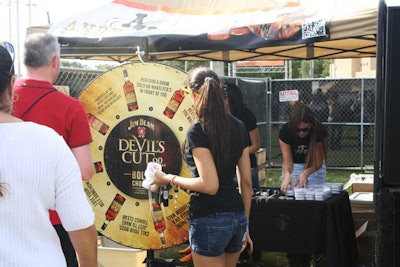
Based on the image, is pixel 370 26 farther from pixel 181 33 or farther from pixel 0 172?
pixel 0 172

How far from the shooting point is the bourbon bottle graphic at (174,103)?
3.65 m

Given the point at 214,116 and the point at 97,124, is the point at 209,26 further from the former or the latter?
the point at 214,116

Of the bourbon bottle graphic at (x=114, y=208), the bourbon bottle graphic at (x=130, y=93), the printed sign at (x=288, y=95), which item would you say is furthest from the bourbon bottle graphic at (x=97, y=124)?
the printed sign at (x=288, y=95)

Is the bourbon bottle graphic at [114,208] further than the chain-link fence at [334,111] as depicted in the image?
No

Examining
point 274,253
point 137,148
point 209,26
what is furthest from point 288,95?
point 137,148

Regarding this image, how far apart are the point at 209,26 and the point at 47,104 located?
2.84 metres

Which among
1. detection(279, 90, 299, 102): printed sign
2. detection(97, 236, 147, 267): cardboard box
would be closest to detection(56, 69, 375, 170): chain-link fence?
detection(279, 90, 299, 102): printed sign

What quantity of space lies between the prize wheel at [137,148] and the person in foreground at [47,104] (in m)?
0.98

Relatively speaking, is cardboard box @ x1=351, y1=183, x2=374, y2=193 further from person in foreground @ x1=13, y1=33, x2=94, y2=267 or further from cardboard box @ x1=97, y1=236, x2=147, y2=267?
person in foreground @ x1=13, y1=33, x2=94, y2=267

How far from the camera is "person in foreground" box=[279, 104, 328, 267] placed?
515 cm

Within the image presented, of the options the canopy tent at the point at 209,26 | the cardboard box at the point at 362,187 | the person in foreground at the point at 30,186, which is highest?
the canopy tent at the point at 209,26

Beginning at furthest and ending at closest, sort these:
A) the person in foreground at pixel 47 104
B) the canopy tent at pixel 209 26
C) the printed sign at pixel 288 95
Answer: the printed sign at pixel 288 95
the canopy tent at pixel 209 26
the person in foreground at pixel 47 104

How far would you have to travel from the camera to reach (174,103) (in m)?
3.68

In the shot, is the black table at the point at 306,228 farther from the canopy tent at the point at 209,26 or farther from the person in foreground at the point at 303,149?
the canopy tent at the point at 209,26
